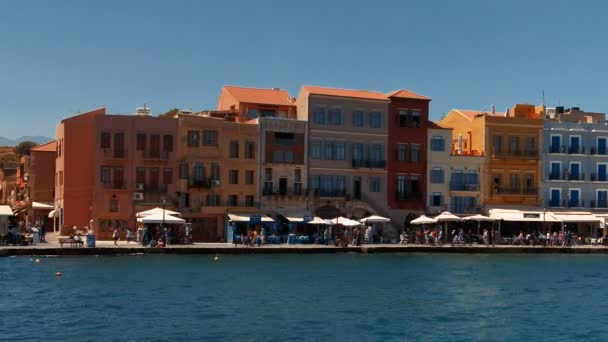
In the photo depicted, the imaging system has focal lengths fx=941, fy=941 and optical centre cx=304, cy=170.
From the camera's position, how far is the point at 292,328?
28953 millimetres

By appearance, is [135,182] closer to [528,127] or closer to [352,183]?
[352,183]

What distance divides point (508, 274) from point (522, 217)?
2139 cm

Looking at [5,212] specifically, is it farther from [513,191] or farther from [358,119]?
[513,191]

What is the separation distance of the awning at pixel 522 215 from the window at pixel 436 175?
4406 millimetres

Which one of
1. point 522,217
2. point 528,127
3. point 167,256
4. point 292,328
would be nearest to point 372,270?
point 167,256

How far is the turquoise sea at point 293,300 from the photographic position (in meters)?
28.6

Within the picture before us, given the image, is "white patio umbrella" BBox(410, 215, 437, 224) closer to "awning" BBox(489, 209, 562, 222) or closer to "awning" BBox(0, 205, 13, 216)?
"awning" BBox(489, 209, 562, 222)

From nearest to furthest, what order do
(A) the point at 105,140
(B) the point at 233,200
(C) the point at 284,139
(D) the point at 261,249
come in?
(D) the point at 261,249 → (A) the point at 105,140 → (B) the point at 233,200 → (C) the point at 284,139

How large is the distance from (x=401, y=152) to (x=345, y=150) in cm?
447

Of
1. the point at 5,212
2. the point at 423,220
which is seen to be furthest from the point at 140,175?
the point at 423,220

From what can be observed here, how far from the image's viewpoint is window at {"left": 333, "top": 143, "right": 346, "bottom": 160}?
67.5 meters

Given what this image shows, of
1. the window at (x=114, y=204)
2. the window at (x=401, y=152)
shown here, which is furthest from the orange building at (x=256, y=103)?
the window at (x=114, y=204)

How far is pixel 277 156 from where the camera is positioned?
66.0 meters

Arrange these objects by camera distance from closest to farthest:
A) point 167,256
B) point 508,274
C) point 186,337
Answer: point 186,337 → point 508,274 → point 167,256
